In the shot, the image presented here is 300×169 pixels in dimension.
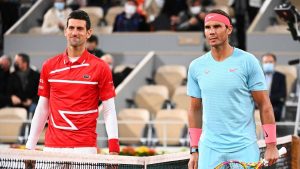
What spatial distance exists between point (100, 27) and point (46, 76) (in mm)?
13182

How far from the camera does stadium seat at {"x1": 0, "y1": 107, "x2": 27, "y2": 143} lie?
17.1 metres

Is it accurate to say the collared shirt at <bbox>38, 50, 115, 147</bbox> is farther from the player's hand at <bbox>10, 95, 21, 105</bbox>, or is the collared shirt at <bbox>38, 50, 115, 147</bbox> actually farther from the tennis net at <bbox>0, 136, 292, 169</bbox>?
the player's hand at <bbox>10, 95, 21, 105</bbox>

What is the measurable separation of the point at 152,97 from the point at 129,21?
10.5 ft

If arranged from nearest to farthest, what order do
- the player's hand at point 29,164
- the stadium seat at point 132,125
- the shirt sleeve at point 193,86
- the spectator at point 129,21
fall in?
1. the shirt sleeve at point 193,86
2. the player's hand at point 29,164
3. the stadium seat at point 132,125
4. the spectator at point 129,21

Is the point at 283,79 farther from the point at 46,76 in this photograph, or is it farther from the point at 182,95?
the point at 46,76

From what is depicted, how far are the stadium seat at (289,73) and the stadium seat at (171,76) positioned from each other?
1782mm

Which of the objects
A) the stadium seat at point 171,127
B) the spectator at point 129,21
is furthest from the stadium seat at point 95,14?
the stadium seat at point 171,127

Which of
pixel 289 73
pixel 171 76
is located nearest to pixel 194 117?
pixel 289 73

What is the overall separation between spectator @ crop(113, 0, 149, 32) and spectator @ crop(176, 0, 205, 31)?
0.72 m

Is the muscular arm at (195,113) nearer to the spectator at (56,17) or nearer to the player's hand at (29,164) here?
the player's hand at (29,164)

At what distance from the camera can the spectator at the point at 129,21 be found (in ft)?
67.1

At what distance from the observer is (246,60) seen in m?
7.42

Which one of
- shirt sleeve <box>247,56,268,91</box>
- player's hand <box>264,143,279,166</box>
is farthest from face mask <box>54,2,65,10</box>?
player's hand <box>264,143,279,166</box>

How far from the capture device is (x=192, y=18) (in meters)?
20.1
